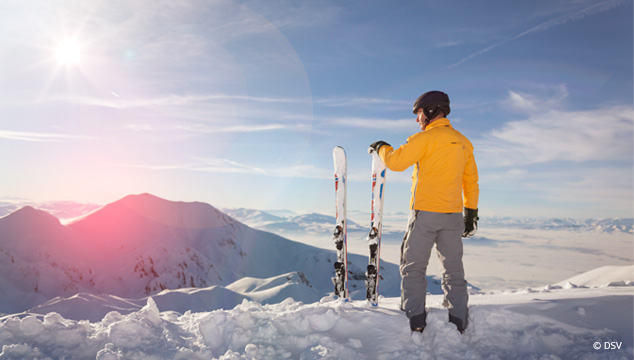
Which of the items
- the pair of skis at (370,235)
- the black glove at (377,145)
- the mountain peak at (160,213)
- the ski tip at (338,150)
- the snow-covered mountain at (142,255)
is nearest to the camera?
the black glove at (377,145)

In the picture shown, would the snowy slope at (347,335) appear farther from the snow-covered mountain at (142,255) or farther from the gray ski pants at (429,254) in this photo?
the snow-covered mountain at (142,255)

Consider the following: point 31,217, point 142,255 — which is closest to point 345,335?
point 142,255

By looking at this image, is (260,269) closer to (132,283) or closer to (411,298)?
(132,283)

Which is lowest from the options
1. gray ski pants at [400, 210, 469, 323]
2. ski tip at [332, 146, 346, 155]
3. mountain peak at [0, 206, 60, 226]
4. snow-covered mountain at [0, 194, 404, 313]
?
snow-covered mountain at [0, 194, 404, 313]

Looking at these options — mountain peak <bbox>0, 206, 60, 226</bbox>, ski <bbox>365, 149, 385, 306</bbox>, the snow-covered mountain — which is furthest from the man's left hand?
mountain peak <bbox>0, 206, 60, 226</bbox>

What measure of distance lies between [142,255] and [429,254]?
125 ft

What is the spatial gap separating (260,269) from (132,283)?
66.1ft

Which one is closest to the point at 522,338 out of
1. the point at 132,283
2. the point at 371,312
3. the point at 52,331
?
the point at 371,312

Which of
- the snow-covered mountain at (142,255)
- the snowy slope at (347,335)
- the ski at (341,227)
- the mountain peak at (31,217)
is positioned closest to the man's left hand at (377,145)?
the ski at (341,227)

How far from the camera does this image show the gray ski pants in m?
4.00

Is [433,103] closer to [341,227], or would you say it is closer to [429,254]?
[429,254]

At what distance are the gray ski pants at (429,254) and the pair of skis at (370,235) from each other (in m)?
1.11

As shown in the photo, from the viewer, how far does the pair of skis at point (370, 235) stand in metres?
5.31

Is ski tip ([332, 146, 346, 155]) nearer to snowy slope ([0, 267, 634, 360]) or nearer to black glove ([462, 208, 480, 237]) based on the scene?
black glove ([462, 208, 480, 237])
